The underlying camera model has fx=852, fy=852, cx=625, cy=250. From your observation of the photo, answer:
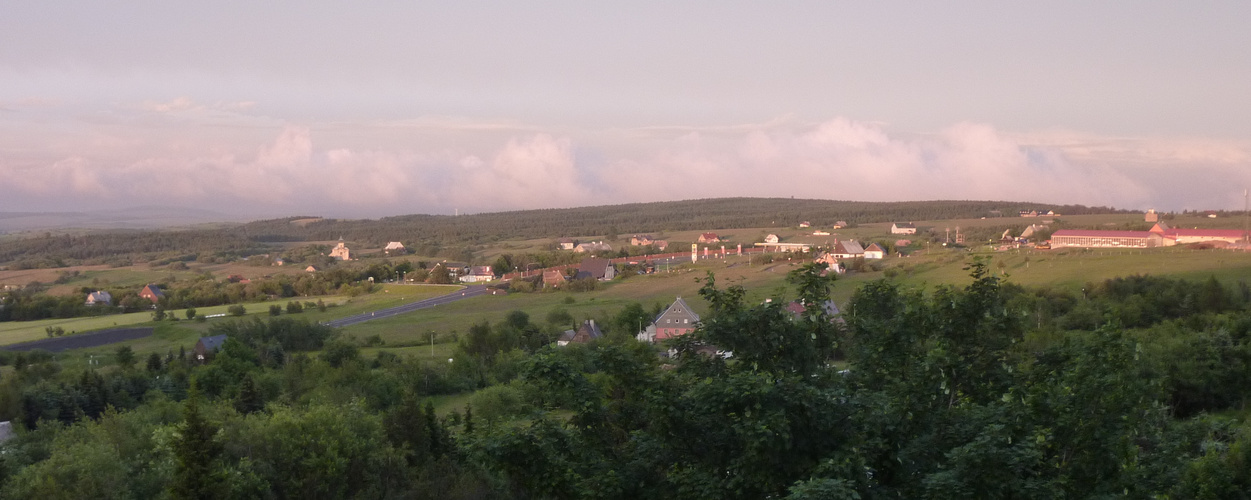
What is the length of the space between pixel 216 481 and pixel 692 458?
894 cm

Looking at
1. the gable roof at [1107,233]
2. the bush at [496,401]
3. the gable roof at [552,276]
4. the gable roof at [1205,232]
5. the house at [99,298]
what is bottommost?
the bush at [496,401]

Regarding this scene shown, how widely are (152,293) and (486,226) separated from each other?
86.1 meters

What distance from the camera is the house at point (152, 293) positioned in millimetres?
52547

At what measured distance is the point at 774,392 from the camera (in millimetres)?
6445

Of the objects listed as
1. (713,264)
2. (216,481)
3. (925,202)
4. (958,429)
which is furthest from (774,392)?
(925,202)

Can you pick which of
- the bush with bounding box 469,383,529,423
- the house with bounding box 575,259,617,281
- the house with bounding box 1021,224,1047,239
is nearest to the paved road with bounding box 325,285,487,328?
the house with bounding box 575,259,617,281

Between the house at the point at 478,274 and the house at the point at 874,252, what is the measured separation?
29.2 m

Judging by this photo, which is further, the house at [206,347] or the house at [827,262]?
the house at [206,347]

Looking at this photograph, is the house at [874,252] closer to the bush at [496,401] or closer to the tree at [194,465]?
the bush at [496,401]

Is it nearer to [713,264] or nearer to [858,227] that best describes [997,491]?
[713,264]

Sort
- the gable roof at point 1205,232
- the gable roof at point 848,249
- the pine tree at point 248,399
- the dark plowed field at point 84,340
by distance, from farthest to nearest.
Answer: the gable roof at point 848,249, the gable roof at point 1205,232, the dark plowed field at point 84,340, the pine tree at point 248,399

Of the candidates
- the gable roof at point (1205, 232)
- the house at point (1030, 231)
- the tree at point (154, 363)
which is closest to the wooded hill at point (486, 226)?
the house at point (1030, 231)

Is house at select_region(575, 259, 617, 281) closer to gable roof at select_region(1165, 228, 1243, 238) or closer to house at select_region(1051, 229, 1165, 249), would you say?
house at select_region(1051, 229, 1165, 249)

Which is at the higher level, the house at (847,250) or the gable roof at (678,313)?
the house at (847,250)
